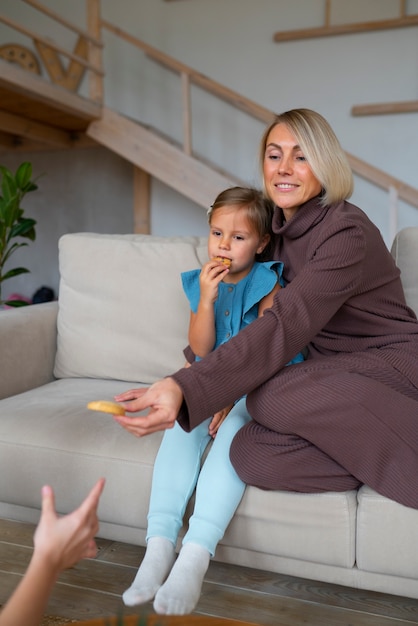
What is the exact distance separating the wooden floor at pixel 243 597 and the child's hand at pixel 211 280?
0.68 m

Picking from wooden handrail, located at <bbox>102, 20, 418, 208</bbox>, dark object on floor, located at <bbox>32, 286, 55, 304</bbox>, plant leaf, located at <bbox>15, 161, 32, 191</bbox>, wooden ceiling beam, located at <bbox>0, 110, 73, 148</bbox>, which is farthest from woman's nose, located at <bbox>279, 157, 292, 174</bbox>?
dark object on floor, located at <bbox>32, 286, 55, 304</bbox>

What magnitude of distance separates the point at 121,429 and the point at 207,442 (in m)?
0.23

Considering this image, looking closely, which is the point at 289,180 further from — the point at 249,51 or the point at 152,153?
the point at 249,51

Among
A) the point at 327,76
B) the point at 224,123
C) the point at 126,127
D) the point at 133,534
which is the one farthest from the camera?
the point at 224,123

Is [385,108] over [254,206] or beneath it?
over

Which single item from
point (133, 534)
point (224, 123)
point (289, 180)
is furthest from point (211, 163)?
point (133, 534)

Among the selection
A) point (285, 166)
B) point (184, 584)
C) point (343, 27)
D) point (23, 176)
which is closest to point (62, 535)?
point (184, 584)

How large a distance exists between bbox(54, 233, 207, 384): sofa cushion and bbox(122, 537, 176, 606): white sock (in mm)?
709

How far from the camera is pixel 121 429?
1.52 metres

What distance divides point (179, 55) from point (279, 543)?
4505mm

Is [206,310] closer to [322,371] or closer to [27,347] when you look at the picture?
[322,371]

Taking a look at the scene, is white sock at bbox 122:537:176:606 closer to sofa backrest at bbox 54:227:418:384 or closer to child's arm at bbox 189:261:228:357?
child's arm at bbox 189:261:228:357

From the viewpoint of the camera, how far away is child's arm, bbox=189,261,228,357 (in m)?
1.50

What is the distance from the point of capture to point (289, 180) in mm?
1504
